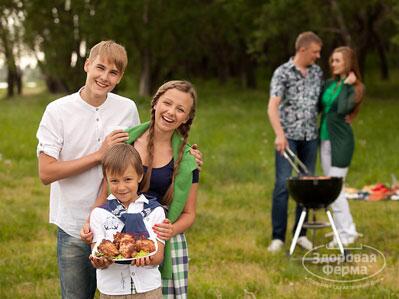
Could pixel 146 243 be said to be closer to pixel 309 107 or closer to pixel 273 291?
pixel 273 291

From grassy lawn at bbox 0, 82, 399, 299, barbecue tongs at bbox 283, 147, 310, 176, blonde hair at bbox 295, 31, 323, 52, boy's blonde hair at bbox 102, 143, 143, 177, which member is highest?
blonde hair at bbox 295, 31, 323, 52

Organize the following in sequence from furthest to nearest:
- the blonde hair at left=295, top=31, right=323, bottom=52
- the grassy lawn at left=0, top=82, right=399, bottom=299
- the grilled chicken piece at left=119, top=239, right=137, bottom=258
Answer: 1. the blonde hair at left=295, top=31, right=323, bottom=52
2. the grassy lawn at left=0, top=82, right=399, bottom=299
3. the grilled chicken piece at left=119, top=239, right=137, bottom=258

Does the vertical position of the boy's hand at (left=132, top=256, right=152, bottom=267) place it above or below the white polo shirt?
below

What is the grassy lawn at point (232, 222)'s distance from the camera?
265 inches

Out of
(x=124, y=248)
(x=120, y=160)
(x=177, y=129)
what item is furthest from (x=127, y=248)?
(x=177, y=129)

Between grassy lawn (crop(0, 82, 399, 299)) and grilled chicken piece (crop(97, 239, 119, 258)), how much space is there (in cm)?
183

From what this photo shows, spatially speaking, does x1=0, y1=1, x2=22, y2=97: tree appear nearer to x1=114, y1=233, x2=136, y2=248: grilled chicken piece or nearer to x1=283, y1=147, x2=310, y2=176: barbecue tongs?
x1=283, y1=147, x2=310, y2=176: barbecue tongs

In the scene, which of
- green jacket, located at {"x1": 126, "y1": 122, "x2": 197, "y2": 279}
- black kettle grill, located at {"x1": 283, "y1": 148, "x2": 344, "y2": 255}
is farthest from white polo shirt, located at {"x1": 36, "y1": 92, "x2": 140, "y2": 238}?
black kettle grill, located at {"x1": 283, "y1": 148, "x2": 344, "y2": 255}

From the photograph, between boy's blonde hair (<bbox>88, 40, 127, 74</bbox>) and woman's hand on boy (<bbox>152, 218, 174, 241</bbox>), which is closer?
woman's hand on boy (<bbox>152, 218, 174, 241</bbox>)

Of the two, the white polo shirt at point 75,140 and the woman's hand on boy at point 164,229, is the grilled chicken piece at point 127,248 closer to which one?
the woman's hand on boy at point 164,229

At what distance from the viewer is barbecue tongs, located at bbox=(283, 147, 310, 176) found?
306 inches

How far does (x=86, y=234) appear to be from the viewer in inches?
A: 149

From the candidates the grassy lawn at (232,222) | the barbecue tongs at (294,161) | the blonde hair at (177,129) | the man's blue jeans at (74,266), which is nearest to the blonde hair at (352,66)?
the barbecue tongs at (294,161)

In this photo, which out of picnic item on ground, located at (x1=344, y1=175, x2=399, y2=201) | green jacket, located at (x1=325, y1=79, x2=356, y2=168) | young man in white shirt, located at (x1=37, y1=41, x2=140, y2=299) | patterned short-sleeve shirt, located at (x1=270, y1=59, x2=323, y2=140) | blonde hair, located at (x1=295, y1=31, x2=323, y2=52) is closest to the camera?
young man in white shirt, located at (x1=37, y1=41, x2=140, y2=299)
